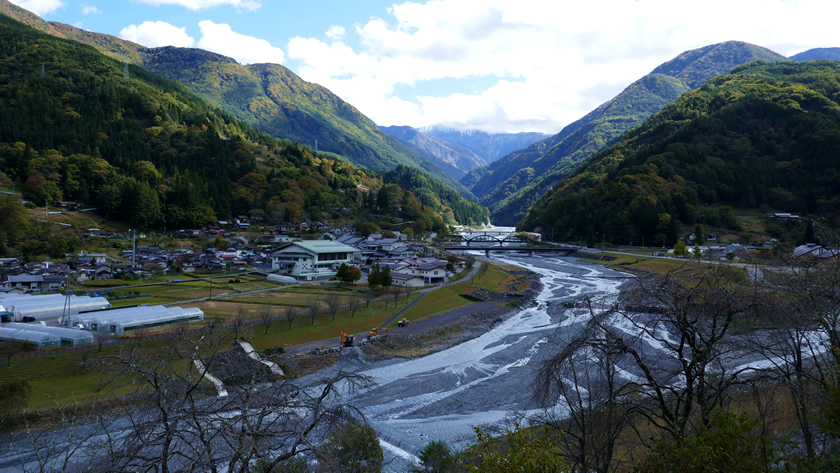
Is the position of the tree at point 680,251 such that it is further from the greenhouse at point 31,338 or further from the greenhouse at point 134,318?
Answer: the greenhouse at point 31,338

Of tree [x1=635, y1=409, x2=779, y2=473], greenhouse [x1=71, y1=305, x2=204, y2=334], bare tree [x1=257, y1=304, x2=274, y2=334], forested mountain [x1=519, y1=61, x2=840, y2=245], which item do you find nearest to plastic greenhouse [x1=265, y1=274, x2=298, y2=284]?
bare tree [x1=257, y1=304, x2=274, y2=334]

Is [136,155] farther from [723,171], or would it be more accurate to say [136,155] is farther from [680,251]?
[723,171]

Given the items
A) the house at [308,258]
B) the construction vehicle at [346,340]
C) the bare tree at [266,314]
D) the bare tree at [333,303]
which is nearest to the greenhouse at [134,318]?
the bare tree at [266,314]

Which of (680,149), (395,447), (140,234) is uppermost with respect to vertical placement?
(680,149)

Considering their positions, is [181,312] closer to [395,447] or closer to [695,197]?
[395,447]

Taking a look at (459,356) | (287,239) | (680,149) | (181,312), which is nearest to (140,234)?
(287,239)

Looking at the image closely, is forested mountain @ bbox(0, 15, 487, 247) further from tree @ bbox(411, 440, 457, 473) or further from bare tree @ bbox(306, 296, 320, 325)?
tree @ bbox(411, 440, 457, 473)
